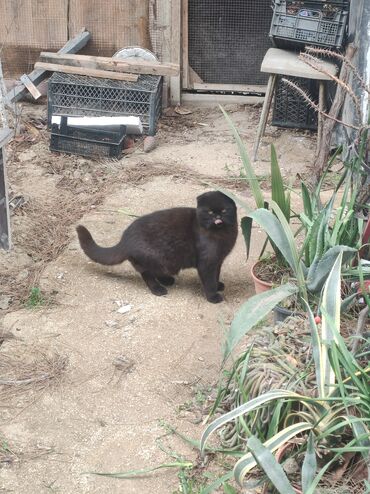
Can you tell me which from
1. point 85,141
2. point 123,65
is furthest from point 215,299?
point 123,65

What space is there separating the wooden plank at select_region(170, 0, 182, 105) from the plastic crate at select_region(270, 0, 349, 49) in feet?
4.59

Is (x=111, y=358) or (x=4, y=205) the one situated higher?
(x=4, y=205)

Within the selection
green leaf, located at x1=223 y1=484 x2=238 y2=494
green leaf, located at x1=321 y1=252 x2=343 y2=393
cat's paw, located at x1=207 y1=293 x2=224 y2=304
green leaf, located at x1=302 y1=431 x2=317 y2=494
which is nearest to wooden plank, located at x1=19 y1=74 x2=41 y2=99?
cat's paw, located at x1=207 y1=293 x2=224 y2=304

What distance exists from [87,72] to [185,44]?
1208 millimetres

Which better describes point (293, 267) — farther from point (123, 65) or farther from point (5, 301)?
point (123, 65)

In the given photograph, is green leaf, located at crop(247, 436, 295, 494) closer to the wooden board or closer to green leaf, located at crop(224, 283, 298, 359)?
green leaf, located at crop(224, 283, 298, 359)

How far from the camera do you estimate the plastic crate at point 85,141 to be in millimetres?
6764

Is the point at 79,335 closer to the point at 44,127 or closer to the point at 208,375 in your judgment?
the point at 208,375

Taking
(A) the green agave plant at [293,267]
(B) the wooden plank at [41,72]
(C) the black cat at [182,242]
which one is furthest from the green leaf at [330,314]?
(B) the wooden plank at [41,72]

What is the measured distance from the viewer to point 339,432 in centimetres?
286

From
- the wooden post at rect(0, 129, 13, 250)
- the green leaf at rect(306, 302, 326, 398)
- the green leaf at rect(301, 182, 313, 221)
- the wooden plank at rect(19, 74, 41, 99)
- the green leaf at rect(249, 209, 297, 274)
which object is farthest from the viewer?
the wooden plank at rect(19, 74, 41, 99)

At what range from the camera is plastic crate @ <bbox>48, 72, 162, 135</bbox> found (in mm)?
7223

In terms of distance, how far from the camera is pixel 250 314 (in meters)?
3.10

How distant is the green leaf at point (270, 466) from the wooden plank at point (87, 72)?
531 centimetres
